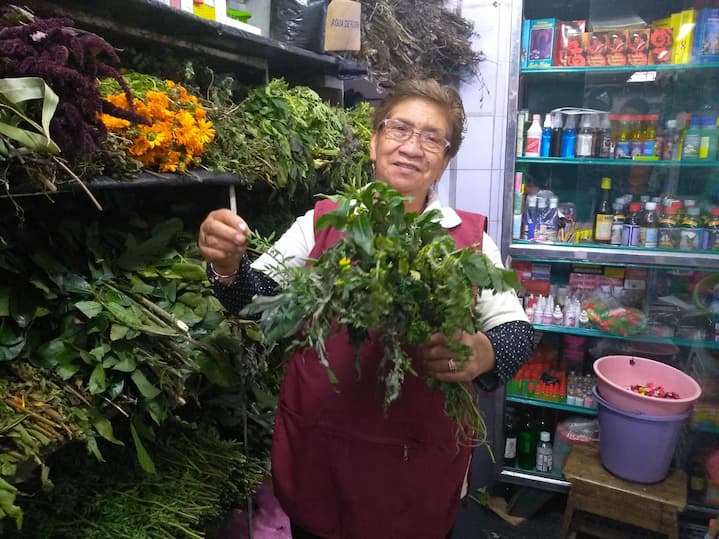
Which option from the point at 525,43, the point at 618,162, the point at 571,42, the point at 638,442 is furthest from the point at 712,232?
the point at 525,43

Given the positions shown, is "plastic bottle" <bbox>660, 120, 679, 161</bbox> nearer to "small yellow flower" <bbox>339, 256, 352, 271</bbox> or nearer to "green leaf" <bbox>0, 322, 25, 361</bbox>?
"small yellow flower" <bbox>339, 256, 352, 271</bbox>

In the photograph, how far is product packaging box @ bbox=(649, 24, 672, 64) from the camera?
2.45 meters

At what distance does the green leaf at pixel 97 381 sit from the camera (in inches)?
43.3

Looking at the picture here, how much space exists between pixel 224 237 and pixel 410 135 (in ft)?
1.89

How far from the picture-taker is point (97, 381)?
1110 mm

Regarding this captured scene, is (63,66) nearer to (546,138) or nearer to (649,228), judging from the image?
(546,138)

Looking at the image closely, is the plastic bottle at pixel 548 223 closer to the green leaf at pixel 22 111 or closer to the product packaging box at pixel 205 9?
the product packaging box at pixel 205 9

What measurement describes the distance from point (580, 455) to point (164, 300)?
7.15ft

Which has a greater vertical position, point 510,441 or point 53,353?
point 53,353

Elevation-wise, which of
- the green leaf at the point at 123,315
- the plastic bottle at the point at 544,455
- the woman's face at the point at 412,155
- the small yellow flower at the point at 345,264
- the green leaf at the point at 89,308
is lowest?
the plastic bottle at the point at 544,455

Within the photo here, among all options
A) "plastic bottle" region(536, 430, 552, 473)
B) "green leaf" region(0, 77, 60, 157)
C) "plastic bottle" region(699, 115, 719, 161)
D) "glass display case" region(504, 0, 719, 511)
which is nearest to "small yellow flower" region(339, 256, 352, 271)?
"green leaf" region(0, 77, 60, 157)

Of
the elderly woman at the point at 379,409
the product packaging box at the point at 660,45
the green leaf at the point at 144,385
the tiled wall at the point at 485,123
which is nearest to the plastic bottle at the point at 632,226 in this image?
the product packaging box at the point at 660,45

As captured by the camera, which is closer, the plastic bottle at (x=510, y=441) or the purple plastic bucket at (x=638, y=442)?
the purple plastic bucket at (x=638, y=442)

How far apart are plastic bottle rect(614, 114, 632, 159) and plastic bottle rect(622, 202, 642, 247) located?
0.25 metres
